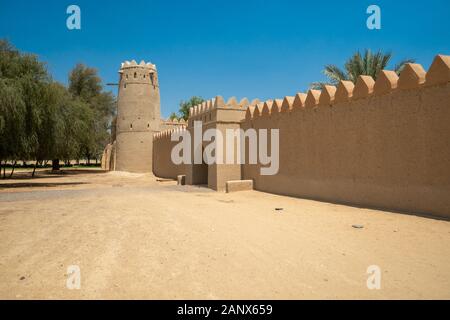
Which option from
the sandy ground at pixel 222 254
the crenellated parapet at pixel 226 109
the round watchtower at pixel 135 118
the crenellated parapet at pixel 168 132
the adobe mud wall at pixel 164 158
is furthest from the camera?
the round watchtower at pixel 135 118

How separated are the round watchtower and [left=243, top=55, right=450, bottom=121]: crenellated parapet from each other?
56.3 feet

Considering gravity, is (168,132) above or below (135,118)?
below

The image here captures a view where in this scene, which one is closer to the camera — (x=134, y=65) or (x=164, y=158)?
(x=164, y=158)

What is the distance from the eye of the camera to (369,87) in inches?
299

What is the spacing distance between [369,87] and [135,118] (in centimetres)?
2163

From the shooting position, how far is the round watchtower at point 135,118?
26438 mm

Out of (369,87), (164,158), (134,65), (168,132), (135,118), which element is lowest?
(164,158)

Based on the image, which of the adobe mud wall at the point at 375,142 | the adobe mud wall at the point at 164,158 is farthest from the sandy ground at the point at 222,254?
the adobe mud wall at the point at 164,158

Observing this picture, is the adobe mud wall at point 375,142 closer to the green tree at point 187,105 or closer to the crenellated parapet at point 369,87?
the crenellated parapet at point 369,87

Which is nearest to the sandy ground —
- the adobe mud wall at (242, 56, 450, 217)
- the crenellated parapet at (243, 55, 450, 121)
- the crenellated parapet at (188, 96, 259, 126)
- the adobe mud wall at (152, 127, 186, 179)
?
the adobe mud wall at (242, 56, 450, 217)

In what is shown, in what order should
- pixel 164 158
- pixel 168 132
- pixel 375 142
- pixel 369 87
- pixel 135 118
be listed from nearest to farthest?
pixel 375 142 < pixel 369 87 < pixel 168 132 < pixel 164 158 < pixel 135 118

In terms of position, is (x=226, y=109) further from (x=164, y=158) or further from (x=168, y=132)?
(x=164, y=158)

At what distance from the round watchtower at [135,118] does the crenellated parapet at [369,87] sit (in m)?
17.1

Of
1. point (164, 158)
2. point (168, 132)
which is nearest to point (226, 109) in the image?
point (168, 132)
